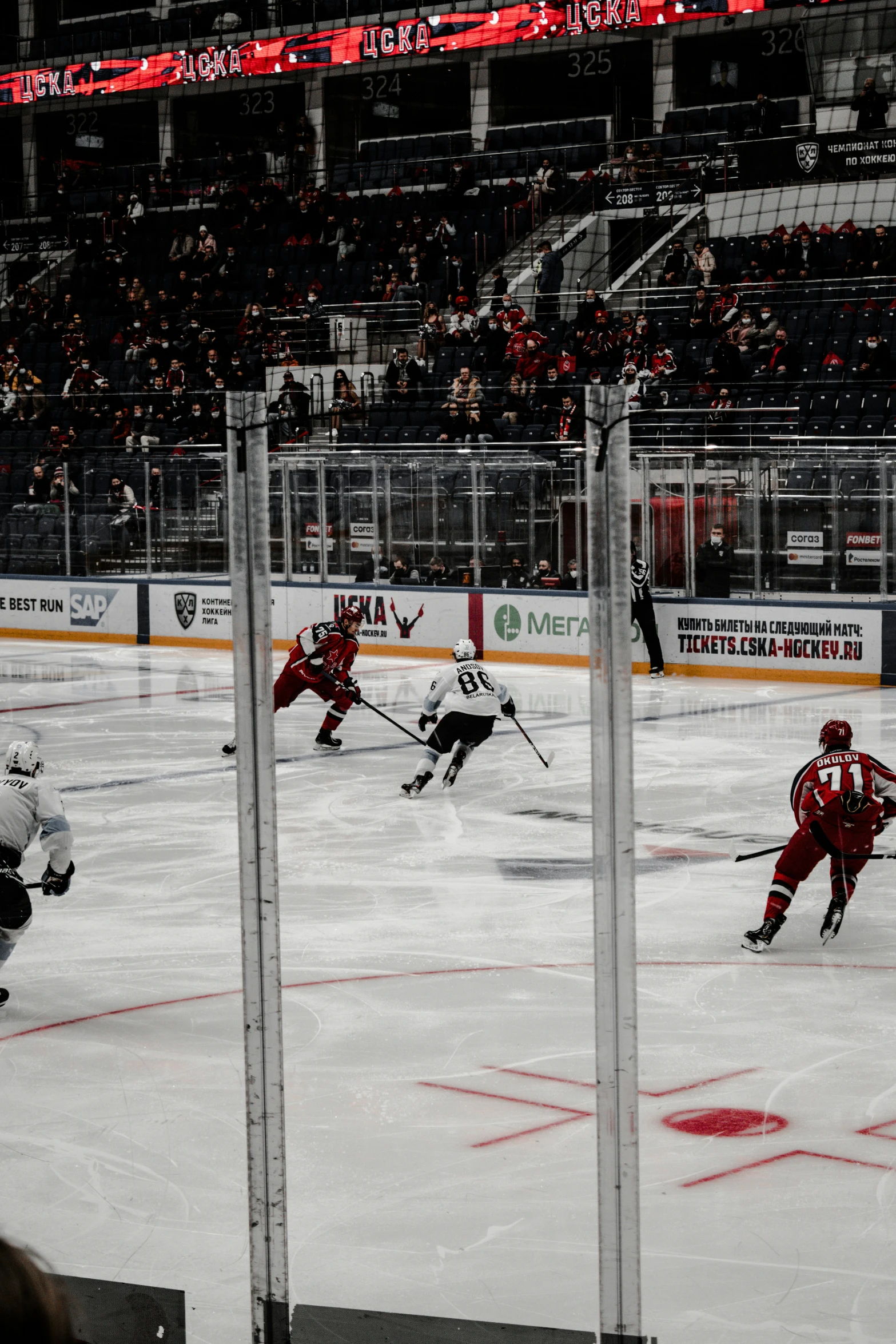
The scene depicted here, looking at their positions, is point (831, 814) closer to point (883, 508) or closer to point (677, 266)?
point (883, 508)

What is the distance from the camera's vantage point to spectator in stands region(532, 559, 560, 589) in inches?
730

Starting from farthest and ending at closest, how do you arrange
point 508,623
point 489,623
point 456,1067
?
point 489,623, point 508,623, point 456,1067

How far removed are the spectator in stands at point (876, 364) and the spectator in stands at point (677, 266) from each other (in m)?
4.44

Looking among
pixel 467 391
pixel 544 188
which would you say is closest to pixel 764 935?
pixel 467 391

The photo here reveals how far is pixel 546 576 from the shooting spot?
18.6 metres

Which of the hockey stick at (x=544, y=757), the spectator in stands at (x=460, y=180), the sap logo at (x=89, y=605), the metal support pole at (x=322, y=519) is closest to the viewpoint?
the hockey stick at (x=544, y=757)

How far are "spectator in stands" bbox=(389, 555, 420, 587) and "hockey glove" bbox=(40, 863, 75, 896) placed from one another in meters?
13.2

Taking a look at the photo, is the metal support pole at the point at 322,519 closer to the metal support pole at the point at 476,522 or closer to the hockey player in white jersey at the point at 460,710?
the metal support pole at the point at 476,522

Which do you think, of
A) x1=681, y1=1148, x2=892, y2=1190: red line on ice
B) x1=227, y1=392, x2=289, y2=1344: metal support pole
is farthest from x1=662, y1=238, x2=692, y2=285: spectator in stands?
x1=227, y1=392, x2=289, y2=1344: metal support pole

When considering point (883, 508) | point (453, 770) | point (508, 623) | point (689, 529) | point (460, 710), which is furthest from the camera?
point (508, 623)

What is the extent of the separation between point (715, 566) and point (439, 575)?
3.42 metres

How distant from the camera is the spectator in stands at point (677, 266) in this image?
918 inches

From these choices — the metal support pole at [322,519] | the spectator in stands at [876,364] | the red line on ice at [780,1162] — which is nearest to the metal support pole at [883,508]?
the spectator in stands at [876,364]

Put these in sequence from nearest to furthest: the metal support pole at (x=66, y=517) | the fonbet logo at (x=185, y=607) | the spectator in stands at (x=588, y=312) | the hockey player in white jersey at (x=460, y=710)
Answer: the hockey player in white jersey at (x=460, y=710) < the metal support pole at (x=66, y=517) < the fonbet logo at (x=185, y=607) < the spectator in stands at (x=588, y=312)
